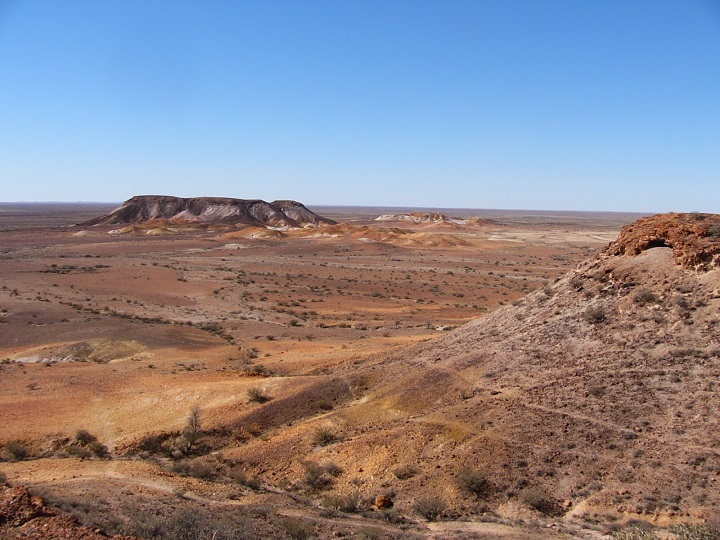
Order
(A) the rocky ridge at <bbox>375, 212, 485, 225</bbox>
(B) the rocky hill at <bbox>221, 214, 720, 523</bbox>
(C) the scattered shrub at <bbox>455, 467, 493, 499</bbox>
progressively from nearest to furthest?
(B) the rocky hill at <bbox>221, 214, 720, 523</bbox> < (C) the scattered shrub at <bbox>455, 467, 493, 499</bbox> < (A) the rocky ridge at <bbox>375, 212, 485, 225</bbox>

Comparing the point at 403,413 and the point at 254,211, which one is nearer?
the point at 403,413

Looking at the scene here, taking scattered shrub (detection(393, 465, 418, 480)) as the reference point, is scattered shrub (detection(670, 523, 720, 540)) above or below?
above

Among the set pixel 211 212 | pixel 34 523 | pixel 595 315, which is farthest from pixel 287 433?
pixel 211 212

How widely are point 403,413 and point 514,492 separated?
4065 millimetres

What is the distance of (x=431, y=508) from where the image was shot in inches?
390

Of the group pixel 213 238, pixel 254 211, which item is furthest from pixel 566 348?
pixel 254 211

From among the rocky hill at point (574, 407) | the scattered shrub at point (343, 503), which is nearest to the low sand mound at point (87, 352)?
the rocky hill at point (574, 407)

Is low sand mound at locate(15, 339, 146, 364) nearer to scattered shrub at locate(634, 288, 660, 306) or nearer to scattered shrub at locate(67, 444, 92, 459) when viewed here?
scattered shrub at locate(67, 444, 92, 459)

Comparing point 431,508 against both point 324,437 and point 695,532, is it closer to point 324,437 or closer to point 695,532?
point 324,437

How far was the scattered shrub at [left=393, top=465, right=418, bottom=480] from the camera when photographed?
11133 millimetres

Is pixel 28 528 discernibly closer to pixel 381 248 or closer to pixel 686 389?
pixel 686 389

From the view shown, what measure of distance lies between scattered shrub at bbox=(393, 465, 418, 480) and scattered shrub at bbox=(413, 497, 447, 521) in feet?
3.30

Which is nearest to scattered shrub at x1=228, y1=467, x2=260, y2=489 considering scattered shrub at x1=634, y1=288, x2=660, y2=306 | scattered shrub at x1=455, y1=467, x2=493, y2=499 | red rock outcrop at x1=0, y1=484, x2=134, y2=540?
red rock outcrop at x1=0, y1=484, x2=134, y2=540

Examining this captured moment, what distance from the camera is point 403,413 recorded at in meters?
13.8
